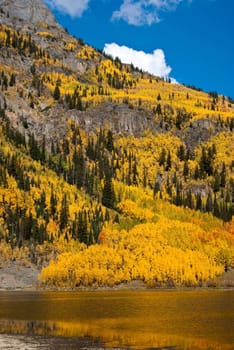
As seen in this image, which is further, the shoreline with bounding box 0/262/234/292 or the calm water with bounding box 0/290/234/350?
the shoreline with bounding box 0/262/234/292

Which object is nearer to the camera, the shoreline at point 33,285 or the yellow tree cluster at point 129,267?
the shoreline at point 33,285

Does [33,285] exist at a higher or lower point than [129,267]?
lower

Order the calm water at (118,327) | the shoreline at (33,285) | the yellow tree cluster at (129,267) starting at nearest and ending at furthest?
the calm water at (118,327), the shoreline at (33,285), the yellow tree cluster at (129,267)

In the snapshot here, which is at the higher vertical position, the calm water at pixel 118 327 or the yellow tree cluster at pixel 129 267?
the yellow tree cluster at pixel 129 267

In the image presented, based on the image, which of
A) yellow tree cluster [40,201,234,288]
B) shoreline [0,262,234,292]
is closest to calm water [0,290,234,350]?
shoreline [0,262,234,292]

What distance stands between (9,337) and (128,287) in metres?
123

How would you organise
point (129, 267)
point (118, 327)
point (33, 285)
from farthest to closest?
1. point (129, 267)
2. point (33, 285)
3. point (118, 327)

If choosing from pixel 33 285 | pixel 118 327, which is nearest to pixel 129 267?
pixel 33 285

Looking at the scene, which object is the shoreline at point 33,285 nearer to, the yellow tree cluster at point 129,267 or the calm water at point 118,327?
the yellow tree cluster at point 129,267

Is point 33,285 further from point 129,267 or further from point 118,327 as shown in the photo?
point 118,327

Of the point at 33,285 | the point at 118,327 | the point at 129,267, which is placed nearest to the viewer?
the point at 118,327

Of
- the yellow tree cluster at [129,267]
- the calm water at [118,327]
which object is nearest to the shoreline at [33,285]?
the yellow tree cluster at [129,267]

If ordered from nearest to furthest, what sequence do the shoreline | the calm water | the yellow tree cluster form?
the calm water → the shoreline → the yellow tree cluster

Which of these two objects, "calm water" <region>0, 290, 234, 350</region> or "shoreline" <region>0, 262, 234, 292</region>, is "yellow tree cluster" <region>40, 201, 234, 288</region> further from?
"calm water" <region>0, 290, 234, 350</region>
